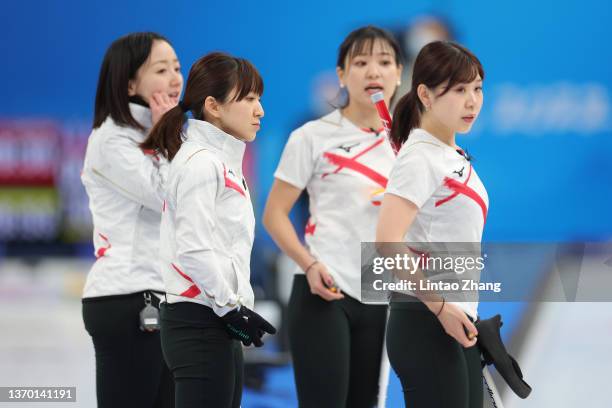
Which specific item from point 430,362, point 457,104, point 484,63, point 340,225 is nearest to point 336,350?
point 340,225

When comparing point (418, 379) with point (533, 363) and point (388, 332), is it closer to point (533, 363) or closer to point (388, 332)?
point (388, 332)

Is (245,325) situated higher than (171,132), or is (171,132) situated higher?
(171,132)

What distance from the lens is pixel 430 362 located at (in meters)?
2.20

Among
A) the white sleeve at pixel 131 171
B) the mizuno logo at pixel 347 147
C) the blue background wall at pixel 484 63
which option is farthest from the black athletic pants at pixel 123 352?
the blue background wall at pixel 484 63

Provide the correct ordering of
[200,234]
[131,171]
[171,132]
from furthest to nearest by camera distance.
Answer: [131,171], [171,132], [200,234]

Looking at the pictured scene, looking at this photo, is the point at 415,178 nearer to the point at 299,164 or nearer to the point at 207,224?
the point at 207,224

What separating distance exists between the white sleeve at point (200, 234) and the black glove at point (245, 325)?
0.02 meters

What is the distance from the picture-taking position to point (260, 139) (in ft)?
20.3

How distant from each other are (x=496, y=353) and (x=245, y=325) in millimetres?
577

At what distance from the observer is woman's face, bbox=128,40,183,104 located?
2775 mm

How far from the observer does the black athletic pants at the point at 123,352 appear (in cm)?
261

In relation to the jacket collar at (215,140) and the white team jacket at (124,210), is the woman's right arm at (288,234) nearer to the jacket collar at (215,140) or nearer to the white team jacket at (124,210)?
the white team jacket at (124,210)

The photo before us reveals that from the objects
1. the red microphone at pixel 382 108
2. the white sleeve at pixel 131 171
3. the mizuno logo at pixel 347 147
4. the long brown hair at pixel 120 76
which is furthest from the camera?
the mizuno logo at pixel 347 147

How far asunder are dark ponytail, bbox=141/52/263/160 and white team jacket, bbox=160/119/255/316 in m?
0.05
